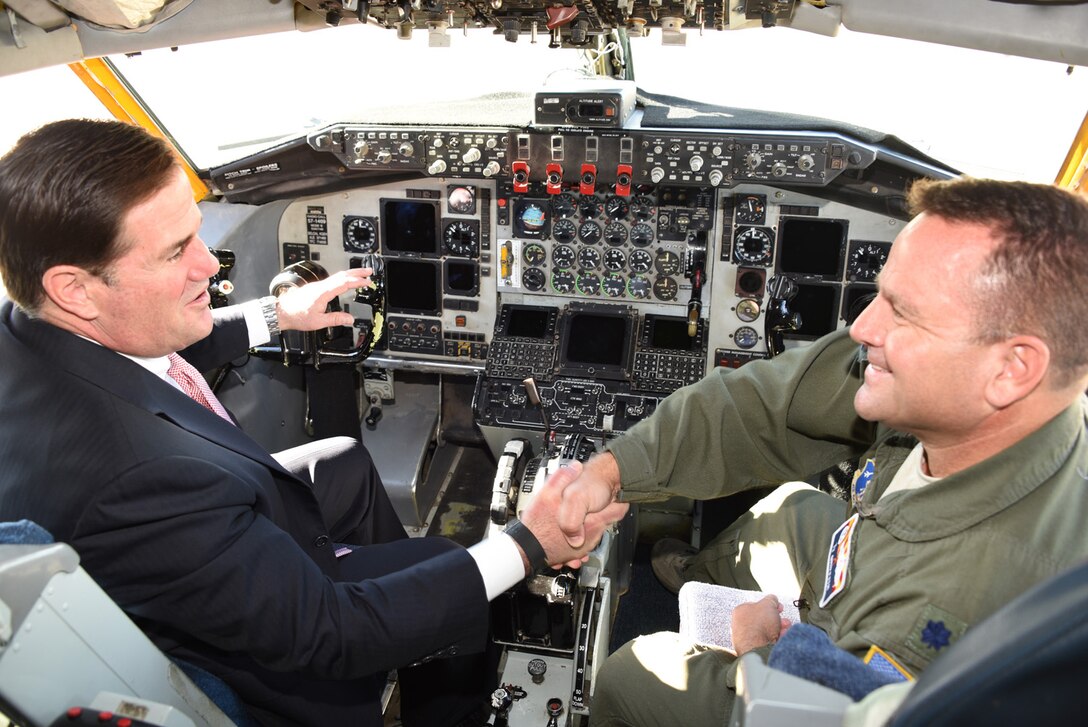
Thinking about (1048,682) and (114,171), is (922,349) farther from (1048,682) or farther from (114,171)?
(114,171)

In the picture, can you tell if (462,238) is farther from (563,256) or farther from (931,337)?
(931,337)

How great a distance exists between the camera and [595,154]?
353cm

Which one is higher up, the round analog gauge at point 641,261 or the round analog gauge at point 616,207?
the round analog gauge at point 616,207

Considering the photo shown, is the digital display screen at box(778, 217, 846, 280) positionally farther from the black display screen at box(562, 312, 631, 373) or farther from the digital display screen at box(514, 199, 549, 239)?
the digital display screen at box(514, 199, 549, 239)

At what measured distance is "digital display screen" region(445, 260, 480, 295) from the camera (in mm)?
4148

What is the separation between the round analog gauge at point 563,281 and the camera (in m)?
4.06

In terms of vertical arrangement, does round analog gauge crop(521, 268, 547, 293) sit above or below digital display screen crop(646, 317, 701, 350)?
above

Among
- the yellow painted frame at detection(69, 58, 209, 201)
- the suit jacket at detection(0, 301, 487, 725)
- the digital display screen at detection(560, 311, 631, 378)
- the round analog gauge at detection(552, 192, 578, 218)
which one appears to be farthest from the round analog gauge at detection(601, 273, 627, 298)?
the suit jacket at detection(0, 301, 487, 725)

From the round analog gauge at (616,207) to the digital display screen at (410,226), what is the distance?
33.2 inches

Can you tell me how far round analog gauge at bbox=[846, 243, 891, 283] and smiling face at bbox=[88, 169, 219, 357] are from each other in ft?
9.15

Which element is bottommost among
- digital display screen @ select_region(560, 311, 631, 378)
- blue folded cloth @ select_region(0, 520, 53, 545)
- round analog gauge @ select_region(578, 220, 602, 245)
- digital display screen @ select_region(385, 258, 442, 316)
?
digital display screen @ select_region(560, 311, 631, 378)

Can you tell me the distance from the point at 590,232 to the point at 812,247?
3.26ft

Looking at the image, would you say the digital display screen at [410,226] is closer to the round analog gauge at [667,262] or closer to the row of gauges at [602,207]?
the row of gauges at [602,207]

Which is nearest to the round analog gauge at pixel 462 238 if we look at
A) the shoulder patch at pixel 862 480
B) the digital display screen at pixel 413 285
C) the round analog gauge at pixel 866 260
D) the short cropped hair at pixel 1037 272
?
the digital display screen at pixel 413 285
